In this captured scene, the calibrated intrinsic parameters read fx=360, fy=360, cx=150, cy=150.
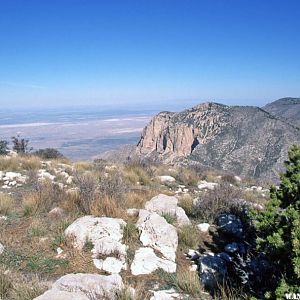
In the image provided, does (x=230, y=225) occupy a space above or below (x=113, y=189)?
below

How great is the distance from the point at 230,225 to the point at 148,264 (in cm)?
219

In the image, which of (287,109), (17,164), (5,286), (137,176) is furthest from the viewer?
(287,109)

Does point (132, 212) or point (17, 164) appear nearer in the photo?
point (132, 212)

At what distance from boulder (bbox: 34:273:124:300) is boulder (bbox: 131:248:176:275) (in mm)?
728

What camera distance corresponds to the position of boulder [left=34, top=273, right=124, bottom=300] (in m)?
3.69

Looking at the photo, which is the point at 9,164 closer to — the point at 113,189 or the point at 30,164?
the point at 30,164

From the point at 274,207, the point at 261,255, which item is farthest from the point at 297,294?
the point at 261,255

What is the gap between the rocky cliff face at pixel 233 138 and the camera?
4716cm

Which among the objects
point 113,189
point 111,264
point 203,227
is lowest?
point 203,227

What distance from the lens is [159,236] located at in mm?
5625

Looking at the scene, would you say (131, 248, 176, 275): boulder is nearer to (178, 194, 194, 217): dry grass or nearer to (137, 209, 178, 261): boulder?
(137, 209, 178, 261): boulder

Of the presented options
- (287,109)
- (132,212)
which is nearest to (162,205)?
(132,212)

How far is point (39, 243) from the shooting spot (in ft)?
18.0

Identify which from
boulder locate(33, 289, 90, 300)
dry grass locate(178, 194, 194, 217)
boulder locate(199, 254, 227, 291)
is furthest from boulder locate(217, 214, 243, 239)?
boulder locate(33, 289, 90, 300)
